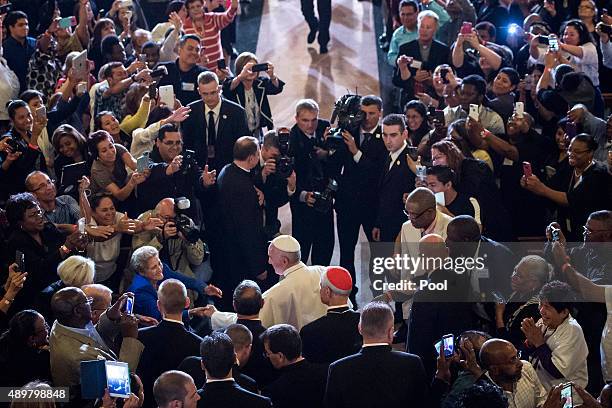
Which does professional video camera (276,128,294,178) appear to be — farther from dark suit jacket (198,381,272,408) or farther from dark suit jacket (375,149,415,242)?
dark suit jacket (198,381,272,408)

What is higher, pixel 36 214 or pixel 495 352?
pixel 495 352

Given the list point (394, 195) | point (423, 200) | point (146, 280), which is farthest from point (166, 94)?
point (423, 200)

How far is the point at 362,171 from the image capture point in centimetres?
754

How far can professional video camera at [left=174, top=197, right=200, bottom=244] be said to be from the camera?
266 inches

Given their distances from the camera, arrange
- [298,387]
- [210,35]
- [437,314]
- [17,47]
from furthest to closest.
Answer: [210,35] → [17,47] → [437,314] → [298,387]

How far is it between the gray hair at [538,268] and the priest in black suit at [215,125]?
291 centimetres

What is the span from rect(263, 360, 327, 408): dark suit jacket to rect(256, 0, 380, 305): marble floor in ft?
18.1

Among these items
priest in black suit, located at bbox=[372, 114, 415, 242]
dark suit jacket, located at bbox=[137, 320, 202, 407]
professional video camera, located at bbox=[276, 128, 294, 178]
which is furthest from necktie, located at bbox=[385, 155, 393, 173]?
dark suit jacket, located at bbox=[137, 320, 202, 407]

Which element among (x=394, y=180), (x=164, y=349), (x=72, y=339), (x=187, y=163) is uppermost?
(x=72, y=339)

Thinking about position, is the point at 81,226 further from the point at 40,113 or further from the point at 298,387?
the point at 298,387

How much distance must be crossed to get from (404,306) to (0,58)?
4132 mm

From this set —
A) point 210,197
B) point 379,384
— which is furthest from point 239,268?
point 379,384

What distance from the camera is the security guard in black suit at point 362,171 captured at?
7.52 metres

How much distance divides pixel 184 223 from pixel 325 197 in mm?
1152
